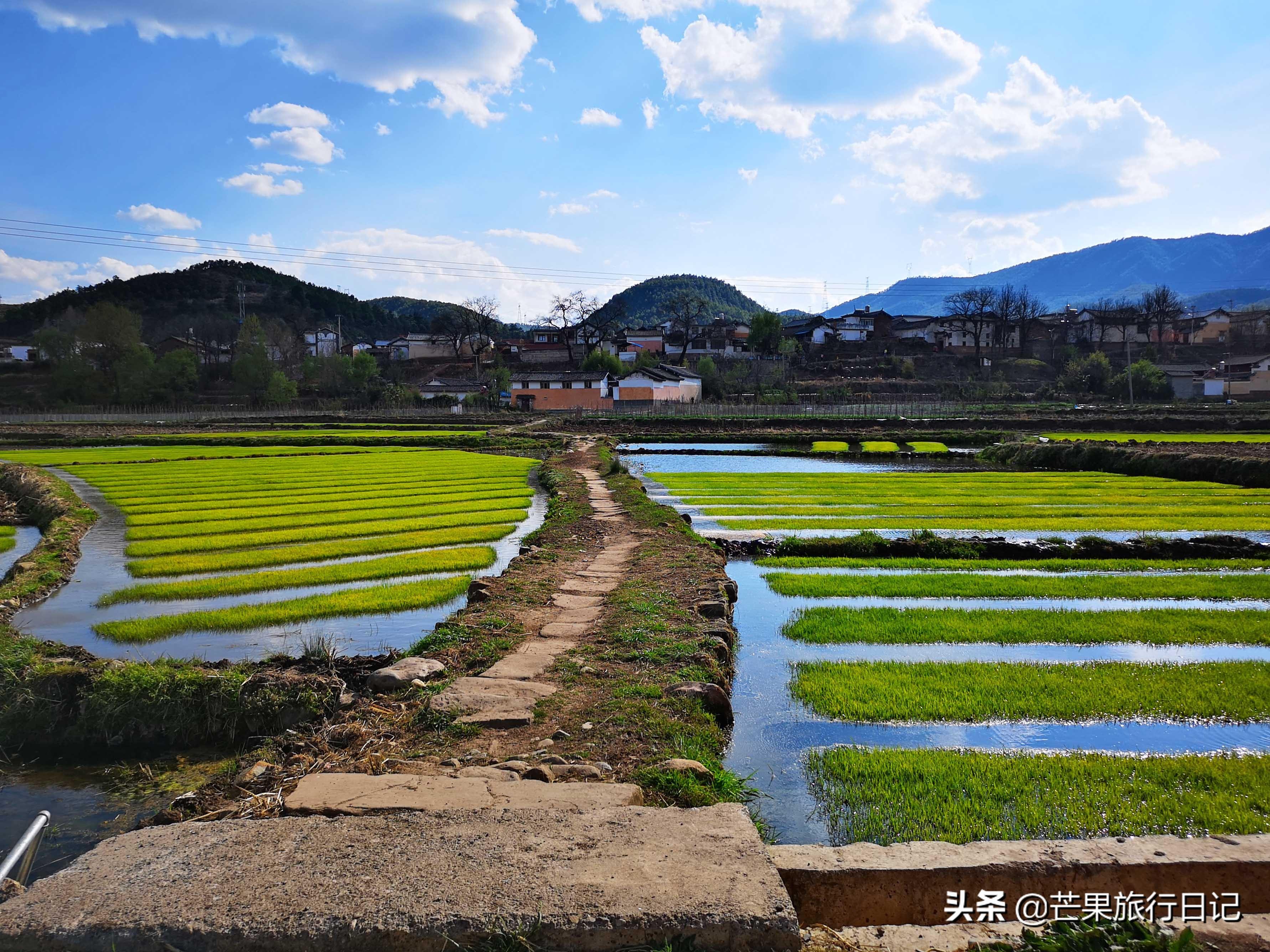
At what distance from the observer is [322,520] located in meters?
17.8

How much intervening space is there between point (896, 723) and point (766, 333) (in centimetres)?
9202

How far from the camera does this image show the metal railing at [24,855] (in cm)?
365

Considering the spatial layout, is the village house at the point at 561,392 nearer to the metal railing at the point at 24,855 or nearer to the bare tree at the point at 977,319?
the bare tree at the point at 977,319

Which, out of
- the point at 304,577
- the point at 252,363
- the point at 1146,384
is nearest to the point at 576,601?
the point at 304,577

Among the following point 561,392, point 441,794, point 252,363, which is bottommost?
point 441,794

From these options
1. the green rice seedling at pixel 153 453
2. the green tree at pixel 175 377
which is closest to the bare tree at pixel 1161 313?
the green rice seedling at pixel 153 453

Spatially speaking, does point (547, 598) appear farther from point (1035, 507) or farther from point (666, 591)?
point (1035, 507)

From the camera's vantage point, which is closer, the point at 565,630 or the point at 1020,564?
the point at 565,630

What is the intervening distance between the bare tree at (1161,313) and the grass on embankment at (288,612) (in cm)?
10553

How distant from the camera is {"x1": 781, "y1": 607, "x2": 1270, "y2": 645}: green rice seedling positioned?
9.02 m

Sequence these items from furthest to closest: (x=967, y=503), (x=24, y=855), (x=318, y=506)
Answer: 1. (x=967, y=503)
2. (x=318, y=506)
3. (x=24, y=855)

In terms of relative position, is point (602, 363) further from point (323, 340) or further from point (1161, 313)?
point (1161, 313)

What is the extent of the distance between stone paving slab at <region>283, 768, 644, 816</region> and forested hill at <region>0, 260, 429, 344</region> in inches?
→ 4363

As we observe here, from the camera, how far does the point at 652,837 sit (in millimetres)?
3840
